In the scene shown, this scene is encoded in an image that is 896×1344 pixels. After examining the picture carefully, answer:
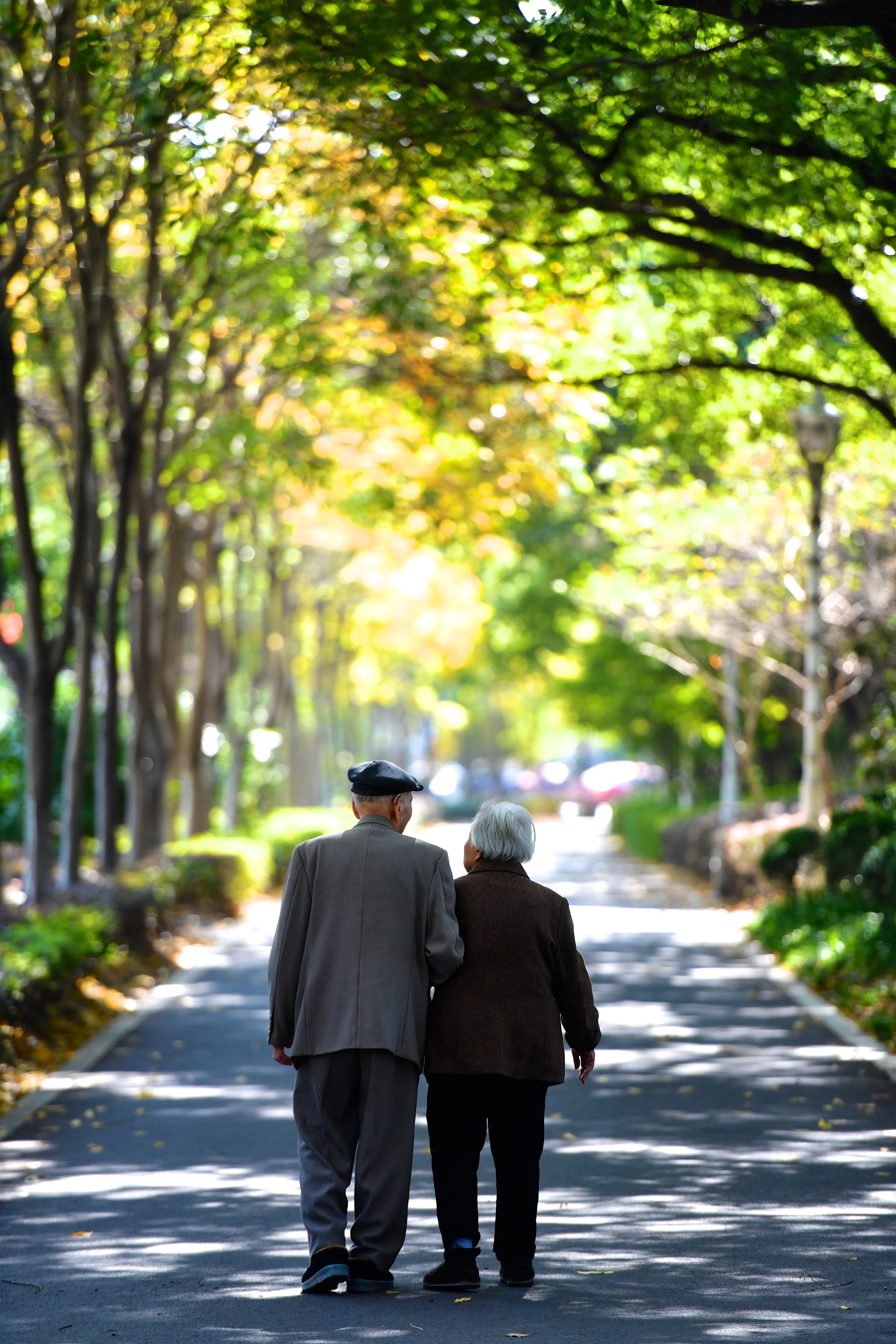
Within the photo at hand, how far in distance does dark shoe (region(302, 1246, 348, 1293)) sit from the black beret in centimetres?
146

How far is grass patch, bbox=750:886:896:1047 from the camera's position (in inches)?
449

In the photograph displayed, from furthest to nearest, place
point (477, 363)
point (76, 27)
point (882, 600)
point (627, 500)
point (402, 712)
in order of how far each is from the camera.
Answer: point (402, 712)
point (627, 500)
point (882, 600)
point (477, 363)
point (76, 27)

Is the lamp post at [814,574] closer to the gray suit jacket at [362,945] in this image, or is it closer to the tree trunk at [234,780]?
the gray suit jacket at [362,945]

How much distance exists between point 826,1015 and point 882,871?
2274mm

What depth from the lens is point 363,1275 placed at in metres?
5.46

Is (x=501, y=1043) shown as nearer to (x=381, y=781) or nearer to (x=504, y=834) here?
(x=504, y=834)

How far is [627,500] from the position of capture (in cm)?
1980

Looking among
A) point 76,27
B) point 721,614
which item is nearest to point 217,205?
point 76,27

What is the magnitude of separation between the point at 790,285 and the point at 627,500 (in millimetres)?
7747

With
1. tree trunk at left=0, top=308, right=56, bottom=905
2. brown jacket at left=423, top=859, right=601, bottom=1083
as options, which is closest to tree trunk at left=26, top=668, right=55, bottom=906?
tree trunk at left=0, top=308, right=56, bottom=905

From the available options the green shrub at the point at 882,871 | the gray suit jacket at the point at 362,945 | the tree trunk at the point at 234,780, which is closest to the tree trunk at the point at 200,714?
the tree trunk at the point at 234,780

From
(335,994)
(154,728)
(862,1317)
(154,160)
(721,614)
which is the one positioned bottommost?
(862,1317)

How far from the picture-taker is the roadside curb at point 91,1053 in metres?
8.60

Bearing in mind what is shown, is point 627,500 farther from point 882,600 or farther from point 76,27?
point 76,27
